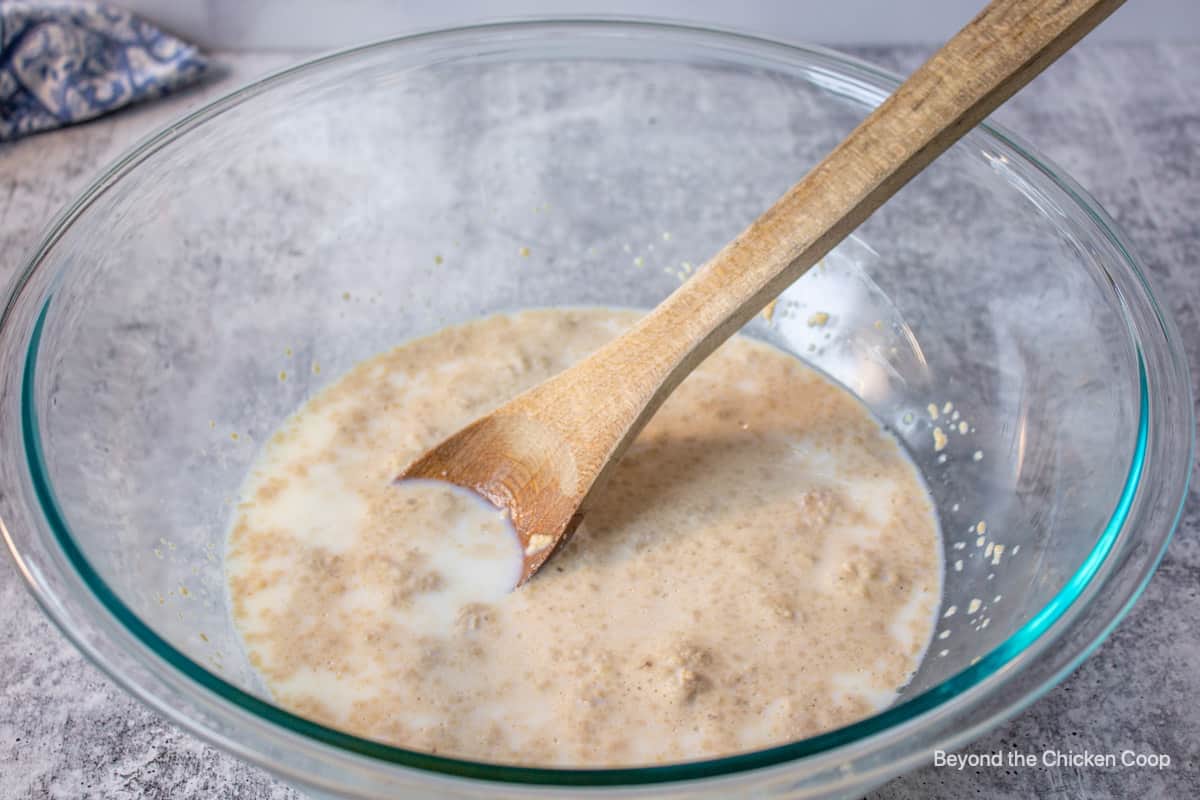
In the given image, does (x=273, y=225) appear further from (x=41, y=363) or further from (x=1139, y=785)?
(x=1139, y=785)

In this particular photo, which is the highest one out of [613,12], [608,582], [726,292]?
[726,292]

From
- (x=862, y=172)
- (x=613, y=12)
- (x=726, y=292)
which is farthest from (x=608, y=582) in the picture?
(x=613, y=12)

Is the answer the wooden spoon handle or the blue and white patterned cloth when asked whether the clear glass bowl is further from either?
the blue and white patterned cloth

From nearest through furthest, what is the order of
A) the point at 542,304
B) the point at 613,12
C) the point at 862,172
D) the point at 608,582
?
the point at 862,172, the point at 608,582, the point at 542,304, the point at 613,12

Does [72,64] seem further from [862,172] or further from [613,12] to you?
[862,172]

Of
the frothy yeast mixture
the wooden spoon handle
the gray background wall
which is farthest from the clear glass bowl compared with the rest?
the gray background wall

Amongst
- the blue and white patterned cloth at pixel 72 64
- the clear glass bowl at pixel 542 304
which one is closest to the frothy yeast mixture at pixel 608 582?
the clear glass bowl at pixel 542 304

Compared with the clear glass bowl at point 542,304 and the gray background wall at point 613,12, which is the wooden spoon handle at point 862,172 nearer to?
the clear glass bowl at point 542,304
